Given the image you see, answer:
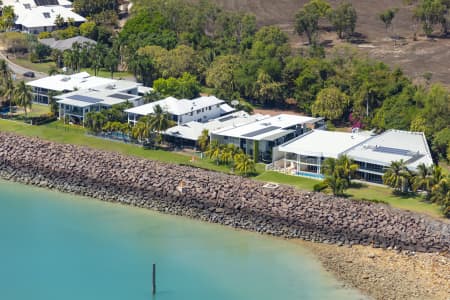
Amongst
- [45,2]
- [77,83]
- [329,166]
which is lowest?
[329,166]

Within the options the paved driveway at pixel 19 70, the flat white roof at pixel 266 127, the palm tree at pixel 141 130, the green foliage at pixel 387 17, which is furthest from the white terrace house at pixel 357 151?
the green foliage at pixel 387 17

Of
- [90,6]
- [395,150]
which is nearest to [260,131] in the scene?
[395,150]

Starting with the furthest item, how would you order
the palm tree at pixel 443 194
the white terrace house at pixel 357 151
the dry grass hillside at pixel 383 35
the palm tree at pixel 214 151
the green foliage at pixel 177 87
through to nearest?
1. the dry grass hillside at pixel 383 35
2. the green foliage at pixel 177 87
3. the palm tree at pixel 214 151
4. the white terrace house at pixel 357 151
5. the palm tree at pixel 443 194

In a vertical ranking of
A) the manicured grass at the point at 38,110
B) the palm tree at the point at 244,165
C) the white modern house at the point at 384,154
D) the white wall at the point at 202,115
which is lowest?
the palm tree at the point at 244,165

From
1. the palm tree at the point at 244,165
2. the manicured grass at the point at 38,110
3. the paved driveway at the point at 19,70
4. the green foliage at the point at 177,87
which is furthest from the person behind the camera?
the paved driveway at the point at 19,70

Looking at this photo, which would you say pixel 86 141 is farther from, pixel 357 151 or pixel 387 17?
pixel 387 17

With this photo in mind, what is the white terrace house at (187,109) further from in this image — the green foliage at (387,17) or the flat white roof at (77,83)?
the green foliage at (387,17)

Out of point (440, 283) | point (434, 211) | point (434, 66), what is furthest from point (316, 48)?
point (440, 283)
